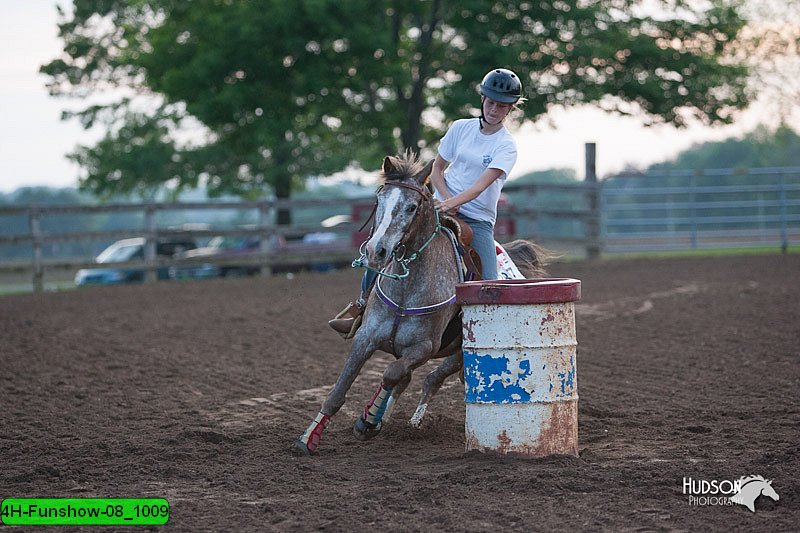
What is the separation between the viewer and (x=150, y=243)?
741 inches

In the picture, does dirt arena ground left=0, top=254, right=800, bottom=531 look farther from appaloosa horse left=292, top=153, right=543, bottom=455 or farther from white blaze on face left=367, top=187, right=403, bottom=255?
white blaze on face left=367, top=187, right=403, bottom=255

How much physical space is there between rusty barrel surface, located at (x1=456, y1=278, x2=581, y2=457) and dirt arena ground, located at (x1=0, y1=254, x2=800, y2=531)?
145 millimetres

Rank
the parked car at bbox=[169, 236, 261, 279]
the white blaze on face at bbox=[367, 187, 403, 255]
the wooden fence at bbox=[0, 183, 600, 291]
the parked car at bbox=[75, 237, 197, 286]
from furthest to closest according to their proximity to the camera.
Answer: the parked car at bbox=[75, 237, 197, 286]
the parked car at bbox=[169, 236, 261, 279]
the wooden fence at bbox=[0, 183, 600, 291]
the white blaze on face at bbox=[367, 187, 403, 255]

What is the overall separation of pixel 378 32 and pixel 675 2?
7.85 meters

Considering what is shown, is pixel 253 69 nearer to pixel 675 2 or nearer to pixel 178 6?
pixel 178 6

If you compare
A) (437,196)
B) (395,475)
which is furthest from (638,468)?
(437,196)

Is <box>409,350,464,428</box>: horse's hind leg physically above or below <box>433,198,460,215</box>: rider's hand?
below

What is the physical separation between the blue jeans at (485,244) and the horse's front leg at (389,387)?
2.59ft

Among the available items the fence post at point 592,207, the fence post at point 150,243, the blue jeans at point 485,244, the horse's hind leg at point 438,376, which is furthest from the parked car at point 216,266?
the blue jeans at point 485,244

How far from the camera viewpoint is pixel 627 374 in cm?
799

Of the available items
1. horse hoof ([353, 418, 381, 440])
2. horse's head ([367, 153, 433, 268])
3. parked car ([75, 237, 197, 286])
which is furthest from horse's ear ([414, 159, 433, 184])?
parked car ([75, 237, 197, 286])

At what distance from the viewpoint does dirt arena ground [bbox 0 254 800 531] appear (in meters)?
4.21

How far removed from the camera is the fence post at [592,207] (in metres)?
22.2

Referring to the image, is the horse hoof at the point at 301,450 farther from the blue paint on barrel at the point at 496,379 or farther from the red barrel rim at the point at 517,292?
the red barrel rim at the point at 517,292
